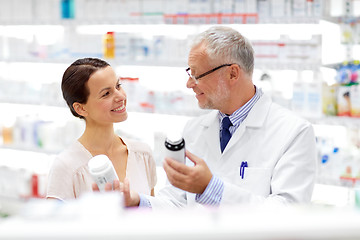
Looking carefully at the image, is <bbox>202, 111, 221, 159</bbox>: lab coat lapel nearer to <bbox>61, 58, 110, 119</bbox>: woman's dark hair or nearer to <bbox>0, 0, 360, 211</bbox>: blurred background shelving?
<bbox>61, 58, 110, 119</bbox>: woman's dark hair

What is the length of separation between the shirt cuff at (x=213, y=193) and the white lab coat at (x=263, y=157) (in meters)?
0.03

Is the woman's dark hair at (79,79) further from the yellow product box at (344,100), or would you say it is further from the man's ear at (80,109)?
the yellow product box at (344,100)

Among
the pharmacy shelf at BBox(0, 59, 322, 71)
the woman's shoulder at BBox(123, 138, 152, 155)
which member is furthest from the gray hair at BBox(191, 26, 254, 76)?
the pharmacy shelf at BBox(0, 59, 322, 71)

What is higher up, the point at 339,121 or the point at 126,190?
the point at 126,190

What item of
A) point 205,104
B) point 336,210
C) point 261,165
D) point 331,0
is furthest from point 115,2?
point 336,210

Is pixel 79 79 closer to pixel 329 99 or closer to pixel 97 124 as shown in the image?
pixel 97 124

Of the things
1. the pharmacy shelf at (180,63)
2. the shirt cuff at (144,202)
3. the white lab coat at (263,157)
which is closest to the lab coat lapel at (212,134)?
the white lab coat at (263,157)

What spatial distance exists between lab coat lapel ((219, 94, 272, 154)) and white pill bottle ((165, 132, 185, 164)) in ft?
1.86

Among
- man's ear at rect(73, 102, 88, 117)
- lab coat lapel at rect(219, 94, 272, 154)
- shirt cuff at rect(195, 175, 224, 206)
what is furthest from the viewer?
man's ear at rect(73, 102, 88, 117)

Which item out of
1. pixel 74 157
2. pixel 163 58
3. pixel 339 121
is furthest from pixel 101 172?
pixel 163 58

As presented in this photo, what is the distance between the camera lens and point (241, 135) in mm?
1923

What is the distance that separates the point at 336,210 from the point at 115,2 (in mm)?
3869

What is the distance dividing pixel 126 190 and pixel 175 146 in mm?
311

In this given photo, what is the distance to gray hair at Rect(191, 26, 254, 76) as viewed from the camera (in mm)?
1938
